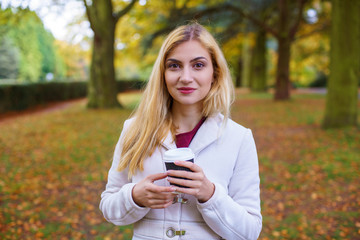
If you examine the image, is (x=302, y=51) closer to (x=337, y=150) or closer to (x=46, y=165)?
(x=337, y=150)

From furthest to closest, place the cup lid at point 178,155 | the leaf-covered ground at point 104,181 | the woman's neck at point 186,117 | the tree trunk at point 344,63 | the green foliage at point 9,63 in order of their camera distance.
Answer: the green foliage at point 9,63, the tree trunk at point 344,63, the leaf-covered ground at point 104,181, the woman's neck at point 186,117, the cup lid at point 178,155

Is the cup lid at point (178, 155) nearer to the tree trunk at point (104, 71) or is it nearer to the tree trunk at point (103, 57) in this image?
the tree trunk at point (103, 57)

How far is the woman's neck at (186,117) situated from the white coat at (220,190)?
11 centimetres

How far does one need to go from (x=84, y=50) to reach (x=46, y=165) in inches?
931

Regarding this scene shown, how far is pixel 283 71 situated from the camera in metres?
Result: 17.9

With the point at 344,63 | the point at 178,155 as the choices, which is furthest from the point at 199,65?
the point at 344,63

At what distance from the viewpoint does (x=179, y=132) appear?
1917 mm

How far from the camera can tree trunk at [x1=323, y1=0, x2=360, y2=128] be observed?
888 centimetres

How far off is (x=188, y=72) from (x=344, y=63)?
860cm

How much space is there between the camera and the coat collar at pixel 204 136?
177 cm

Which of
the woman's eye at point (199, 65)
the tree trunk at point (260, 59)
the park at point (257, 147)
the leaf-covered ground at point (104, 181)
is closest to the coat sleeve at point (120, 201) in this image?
the woman's eye at point (199, 65)

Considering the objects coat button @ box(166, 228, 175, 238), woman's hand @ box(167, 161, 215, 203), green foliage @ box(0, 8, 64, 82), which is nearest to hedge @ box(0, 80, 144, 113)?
green foliage @ box(0, 8, 64, 82)

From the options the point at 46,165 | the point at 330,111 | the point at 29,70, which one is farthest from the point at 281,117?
the point at 29,70

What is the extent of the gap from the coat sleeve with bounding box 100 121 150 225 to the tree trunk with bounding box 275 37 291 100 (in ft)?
55.8
